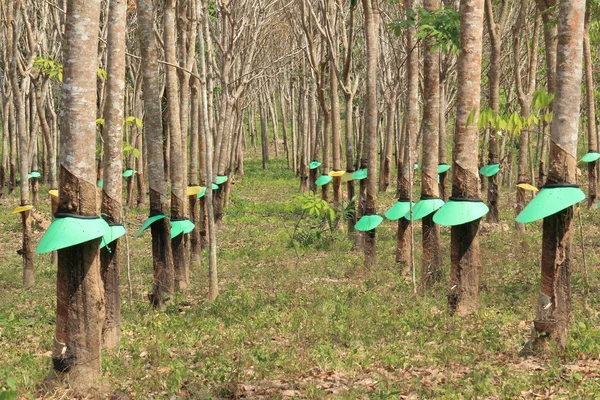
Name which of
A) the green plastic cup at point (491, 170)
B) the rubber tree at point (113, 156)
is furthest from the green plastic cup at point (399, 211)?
the green plastic cup at point (491, 170)

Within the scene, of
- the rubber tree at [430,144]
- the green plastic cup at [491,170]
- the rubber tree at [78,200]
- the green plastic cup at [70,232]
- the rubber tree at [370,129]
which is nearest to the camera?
the green plastic cup at [70,232]

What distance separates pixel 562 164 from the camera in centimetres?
598

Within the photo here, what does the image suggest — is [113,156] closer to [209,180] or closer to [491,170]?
[209,180]

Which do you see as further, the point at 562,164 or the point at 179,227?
the point at 179,227

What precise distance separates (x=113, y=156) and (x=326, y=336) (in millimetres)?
2966

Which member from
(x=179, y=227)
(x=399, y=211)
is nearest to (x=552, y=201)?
(x=399, y=211)

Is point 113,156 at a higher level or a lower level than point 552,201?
higher

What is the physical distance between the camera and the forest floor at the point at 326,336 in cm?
567

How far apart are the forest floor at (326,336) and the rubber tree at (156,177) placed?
345 millimetres

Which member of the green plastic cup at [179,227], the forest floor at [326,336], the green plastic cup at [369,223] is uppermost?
the green plastic cup at [179,227]

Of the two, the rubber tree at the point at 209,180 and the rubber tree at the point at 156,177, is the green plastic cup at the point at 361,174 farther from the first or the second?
the rubber tree at the point at 156,177

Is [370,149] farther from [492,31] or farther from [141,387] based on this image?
[141,387]

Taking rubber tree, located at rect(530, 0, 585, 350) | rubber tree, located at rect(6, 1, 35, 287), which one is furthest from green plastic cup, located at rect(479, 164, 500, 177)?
rubber tree, located at rect(6, 1, 35, 287)

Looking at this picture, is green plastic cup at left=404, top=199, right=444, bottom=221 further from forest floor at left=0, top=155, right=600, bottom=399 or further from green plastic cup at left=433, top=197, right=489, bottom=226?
green plastic cup at left=433, top=197, right=489, bottom=226
